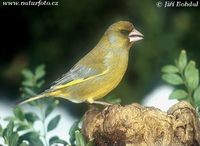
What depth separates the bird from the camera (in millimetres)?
1690

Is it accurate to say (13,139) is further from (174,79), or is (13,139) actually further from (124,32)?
(124,32)

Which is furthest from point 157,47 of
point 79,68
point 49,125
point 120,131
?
point 120,131

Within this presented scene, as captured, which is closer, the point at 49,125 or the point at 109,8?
the point at 49,125

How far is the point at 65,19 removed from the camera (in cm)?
245

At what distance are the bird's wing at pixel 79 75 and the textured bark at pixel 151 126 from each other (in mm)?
398

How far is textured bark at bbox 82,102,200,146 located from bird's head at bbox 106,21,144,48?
45 centimetres

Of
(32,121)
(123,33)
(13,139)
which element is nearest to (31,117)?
(32,121)

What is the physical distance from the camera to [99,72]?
1717mm

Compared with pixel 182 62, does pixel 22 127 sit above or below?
below

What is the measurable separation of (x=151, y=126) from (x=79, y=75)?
0.45 meters

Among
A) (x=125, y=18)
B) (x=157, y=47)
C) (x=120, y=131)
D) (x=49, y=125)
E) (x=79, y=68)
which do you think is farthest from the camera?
(x=157, y=47)

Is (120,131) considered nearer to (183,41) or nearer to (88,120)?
(88,120)

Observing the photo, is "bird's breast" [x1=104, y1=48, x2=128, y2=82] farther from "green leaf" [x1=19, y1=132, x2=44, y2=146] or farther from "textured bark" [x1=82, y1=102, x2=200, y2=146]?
"textured bark" [x1=82, y1=102, x2=200, y2=146]

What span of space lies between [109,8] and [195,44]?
1.08 ft
